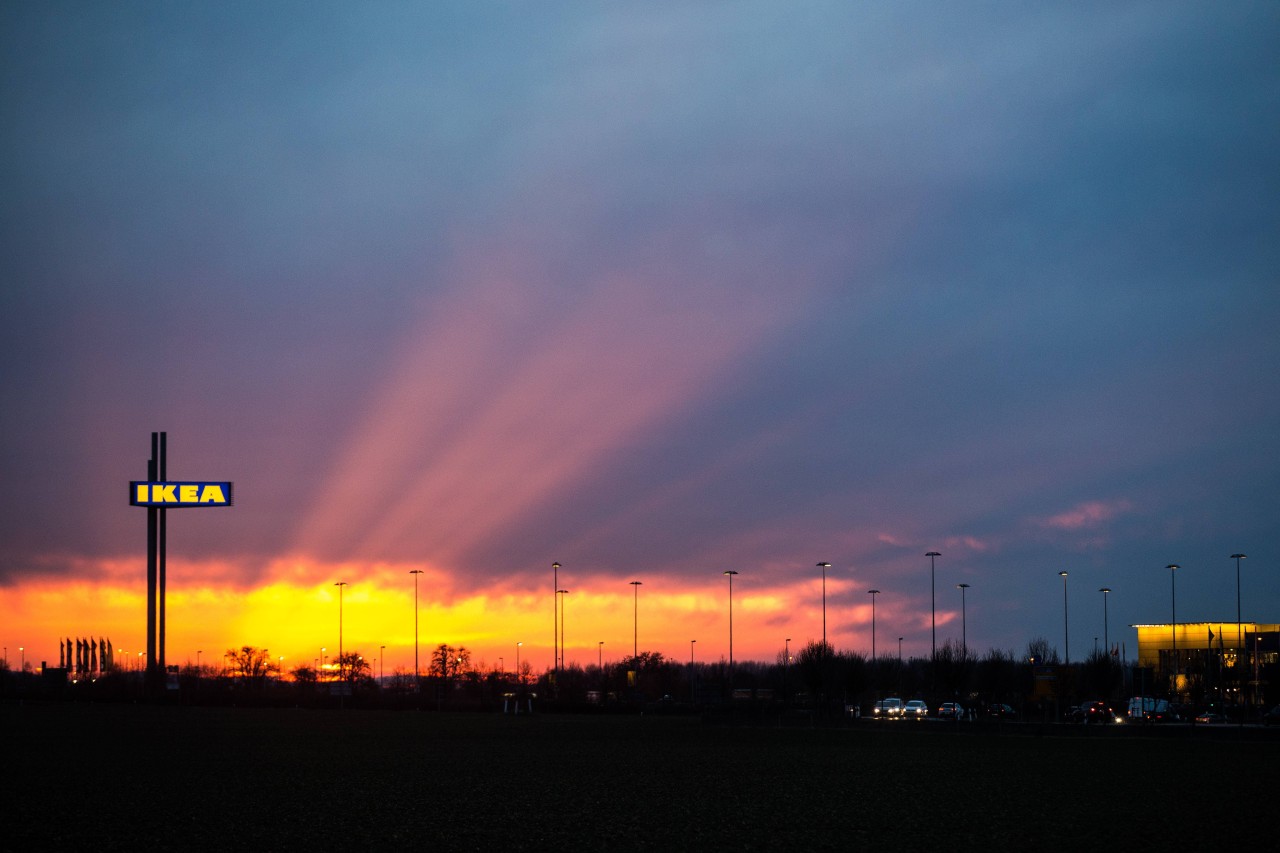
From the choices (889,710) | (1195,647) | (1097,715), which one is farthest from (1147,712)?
(1195,647)

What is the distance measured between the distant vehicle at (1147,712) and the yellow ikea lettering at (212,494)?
71.0m

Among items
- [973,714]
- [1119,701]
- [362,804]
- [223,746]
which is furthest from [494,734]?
[1119,701]

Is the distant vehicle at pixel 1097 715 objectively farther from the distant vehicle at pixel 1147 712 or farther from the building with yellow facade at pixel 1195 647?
the building with yellow facade at pixel 1195 647

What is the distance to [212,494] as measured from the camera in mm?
108188

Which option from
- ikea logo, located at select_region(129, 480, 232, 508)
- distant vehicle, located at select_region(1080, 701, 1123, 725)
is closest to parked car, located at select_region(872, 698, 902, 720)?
distant vehicle, located at select_region(1080, 701, 1123, 725)

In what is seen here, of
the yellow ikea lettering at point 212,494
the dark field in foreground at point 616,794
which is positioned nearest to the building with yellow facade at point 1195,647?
the yellow ikea lettering at point 212,494

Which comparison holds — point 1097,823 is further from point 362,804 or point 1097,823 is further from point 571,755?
point 571,755

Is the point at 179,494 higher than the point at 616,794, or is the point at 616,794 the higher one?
the point at 179,494

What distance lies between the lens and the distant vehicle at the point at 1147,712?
86.0 m

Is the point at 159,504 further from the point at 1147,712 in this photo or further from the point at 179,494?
the point at 1147,712

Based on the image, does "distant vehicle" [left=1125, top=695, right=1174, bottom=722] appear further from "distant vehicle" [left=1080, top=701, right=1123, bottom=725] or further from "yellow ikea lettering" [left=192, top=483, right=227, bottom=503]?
"yellow ikea lettering" [left=192, top=483, right=227, bottom=503]

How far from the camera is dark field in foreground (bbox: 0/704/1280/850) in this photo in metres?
21.0

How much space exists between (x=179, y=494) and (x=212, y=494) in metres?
2.77

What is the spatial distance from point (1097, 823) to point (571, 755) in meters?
21.9
